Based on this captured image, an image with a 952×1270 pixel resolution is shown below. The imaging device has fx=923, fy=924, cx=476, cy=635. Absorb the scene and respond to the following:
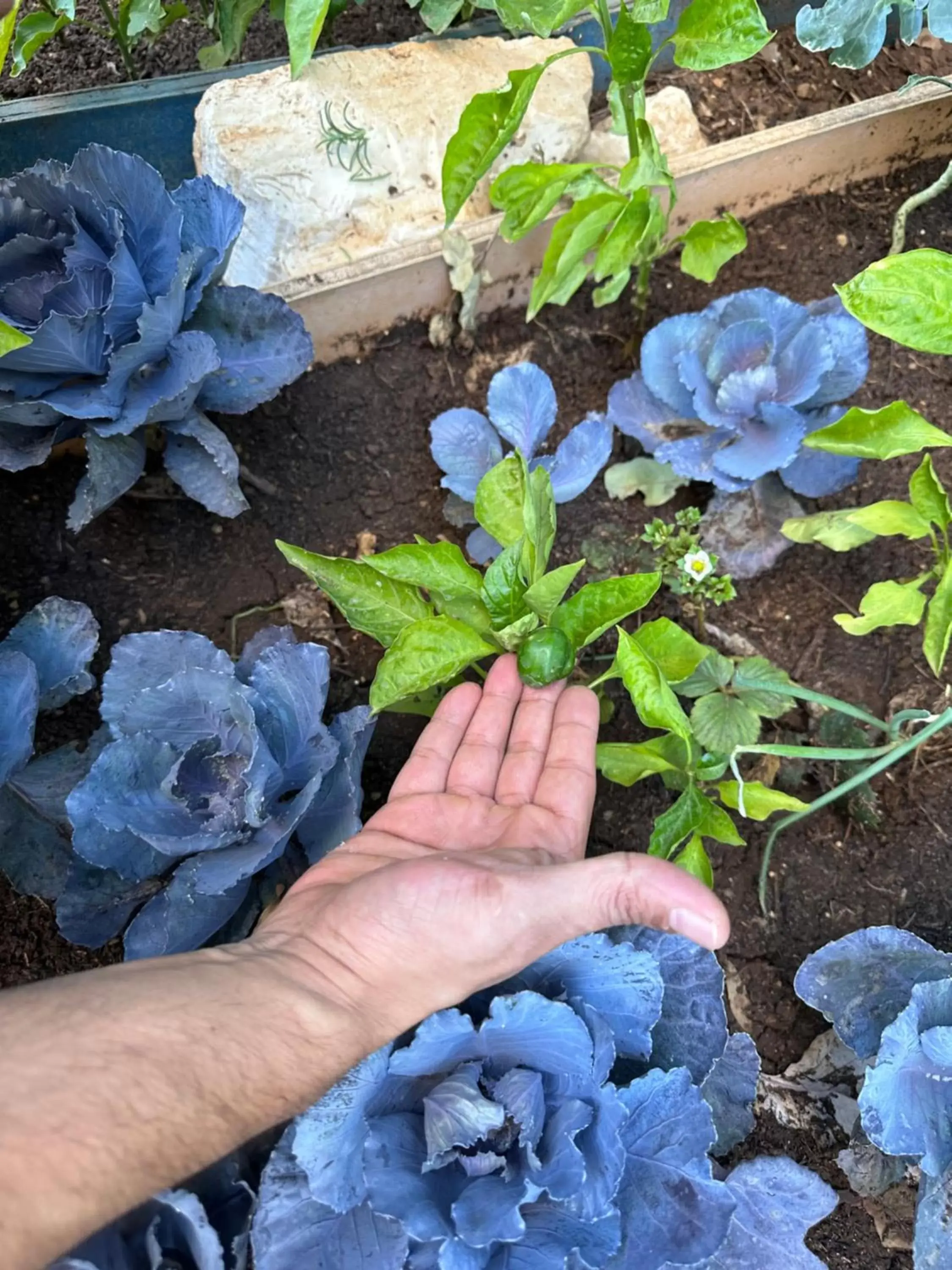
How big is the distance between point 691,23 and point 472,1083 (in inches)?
47.8

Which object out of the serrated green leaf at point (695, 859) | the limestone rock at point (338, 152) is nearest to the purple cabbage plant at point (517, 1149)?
the serrated green leaf at point (695, 859)

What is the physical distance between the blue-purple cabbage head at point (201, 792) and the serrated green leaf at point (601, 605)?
260 mm

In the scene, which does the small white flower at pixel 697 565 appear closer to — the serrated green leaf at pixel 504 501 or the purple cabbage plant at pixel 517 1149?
the serrated green leaf at pixel 504 501

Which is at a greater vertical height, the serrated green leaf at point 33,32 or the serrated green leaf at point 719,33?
the serrated green leaf at point 33,32

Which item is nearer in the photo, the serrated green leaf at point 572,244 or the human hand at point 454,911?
the human hand at point 454,911

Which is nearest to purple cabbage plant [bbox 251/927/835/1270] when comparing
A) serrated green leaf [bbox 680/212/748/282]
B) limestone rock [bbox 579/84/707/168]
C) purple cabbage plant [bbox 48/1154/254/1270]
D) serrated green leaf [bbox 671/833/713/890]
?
purple cabbage plant [bbox 48/1154/254/1270]

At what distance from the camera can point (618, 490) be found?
146cm

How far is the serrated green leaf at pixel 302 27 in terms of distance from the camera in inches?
37.7

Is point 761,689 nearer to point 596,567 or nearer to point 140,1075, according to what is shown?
point 596,567

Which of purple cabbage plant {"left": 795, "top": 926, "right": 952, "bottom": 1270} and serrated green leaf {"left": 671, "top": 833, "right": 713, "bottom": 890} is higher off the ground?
serrated green leaf {"left": 671, "top": 833, "right": 713, "bottom": 890}

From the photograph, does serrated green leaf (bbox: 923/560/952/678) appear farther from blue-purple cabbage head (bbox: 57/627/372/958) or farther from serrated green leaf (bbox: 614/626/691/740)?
blue-purple cabbage head (bbox: 57/627/372/958)

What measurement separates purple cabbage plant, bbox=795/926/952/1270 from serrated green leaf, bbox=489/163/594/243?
40.3 inches

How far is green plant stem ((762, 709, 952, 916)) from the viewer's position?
3.24 ft

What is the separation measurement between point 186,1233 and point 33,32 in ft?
5.57
